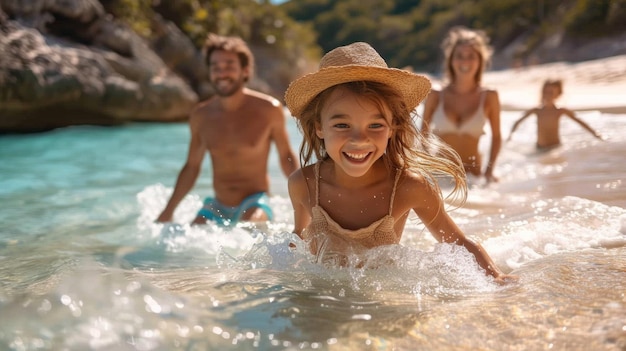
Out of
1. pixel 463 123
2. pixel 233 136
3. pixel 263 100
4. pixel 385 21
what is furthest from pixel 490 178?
pixel 385 21

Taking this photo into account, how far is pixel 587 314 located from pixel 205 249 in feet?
7.85

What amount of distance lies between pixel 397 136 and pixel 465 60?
129 inches

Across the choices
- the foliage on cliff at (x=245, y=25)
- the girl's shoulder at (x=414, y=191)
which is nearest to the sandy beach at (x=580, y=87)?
the foliage on cliff at (x=245, y=25)

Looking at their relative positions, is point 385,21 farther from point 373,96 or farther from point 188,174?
point 373,96

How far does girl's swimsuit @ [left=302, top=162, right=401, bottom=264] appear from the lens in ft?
9.25

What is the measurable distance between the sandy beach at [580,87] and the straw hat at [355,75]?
8.52m

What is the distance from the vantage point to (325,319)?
206cm

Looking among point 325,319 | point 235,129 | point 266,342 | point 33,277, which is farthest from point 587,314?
point 235,129

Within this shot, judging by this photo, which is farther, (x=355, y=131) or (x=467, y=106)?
(x=467, y=106)

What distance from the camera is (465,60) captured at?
5.82 metres

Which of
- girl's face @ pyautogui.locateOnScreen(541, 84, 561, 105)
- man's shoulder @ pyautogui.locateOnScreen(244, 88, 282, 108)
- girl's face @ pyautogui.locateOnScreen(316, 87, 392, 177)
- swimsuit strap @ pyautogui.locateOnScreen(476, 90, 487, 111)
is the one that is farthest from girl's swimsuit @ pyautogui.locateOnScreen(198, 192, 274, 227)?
girl's face @ pyautogui.locateOnScreen(541, 84, 561, 105)

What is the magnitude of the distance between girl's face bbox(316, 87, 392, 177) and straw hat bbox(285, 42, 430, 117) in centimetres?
9

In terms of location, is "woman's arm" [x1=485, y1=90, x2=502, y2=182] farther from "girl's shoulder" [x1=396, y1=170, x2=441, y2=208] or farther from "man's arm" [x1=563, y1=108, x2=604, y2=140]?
"girl's shoulder" [x1=396, y1=170, x2=441, y2=208]

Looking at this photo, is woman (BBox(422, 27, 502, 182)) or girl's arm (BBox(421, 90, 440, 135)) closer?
woman (BBox(422, 27, 502, 182))
